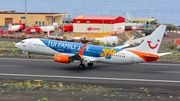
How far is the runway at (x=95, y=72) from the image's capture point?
129ft

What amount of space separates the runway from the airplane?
111 centimetres

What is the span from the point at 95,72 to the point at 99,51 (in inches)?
126

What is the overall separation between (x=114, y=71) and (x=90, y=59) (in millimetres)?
3370

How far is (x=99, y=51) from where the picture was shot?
4631cm

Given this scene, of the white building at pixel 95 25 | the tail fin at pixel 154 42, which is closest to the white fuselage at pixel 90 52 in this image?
the tail fin at pixel 154 42

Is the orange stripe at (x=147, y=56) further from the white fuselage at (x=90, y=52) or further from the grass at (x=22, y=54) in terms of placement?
the grass at (x=22, y=54)

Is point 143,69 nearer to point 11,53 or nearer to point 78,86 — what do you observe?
point 78,86

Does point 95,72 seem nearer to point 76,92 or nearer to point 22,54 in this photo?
point 76,92

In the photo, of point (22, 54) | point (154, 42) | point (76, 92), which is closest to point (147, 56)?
point (154, 42)

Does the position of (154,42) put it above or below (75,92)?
above

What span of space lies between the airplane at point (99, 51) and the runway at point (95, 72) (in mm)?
1114

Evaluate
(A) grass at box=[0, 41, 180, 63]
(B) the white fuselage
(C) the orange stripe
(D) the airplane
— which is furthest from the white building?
(C) the orange stripe

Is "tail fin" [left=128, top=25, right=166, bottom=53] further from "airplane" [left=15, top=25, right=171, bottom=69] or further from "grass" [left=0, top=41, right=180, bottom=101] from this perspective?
"grass" [left=0, top=41, right=180, bottom=101]

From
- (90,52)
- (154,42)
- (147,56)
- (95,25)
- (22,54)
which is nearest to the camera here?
Result: (147,56)
